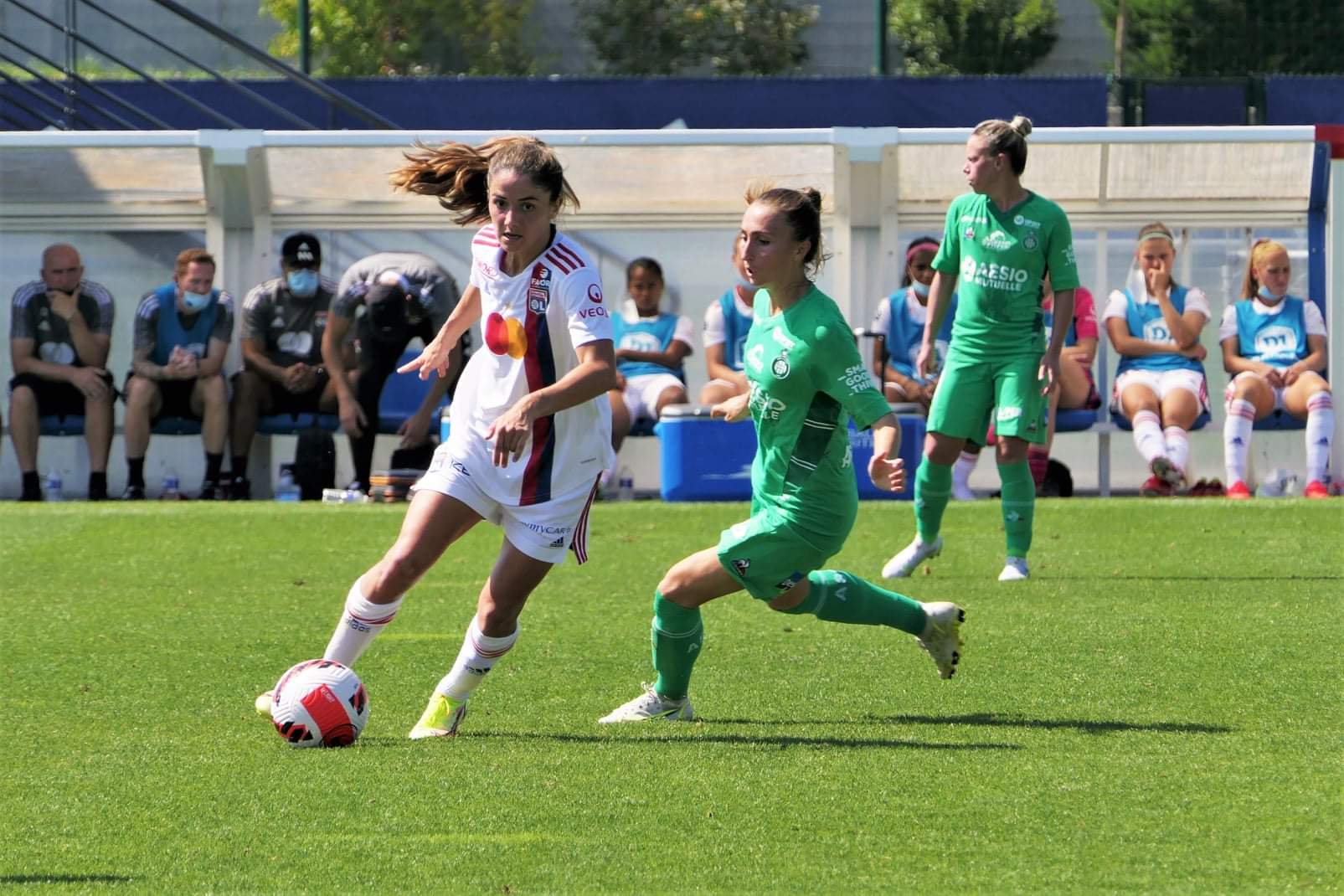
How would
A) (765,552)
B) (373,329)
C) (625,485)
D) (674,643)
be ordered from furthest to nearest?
(625,485) → (373,329) → (674,643) → (765,552)

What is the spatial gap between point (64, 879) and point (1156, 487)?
9.52 metres

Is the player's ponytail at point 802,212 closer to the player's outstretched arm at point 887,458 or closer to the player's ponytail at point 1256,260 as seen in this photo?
the player's outstretched arm at point 887,458

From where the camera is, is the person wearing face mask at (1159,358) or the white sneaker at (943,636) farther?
the person wearing face mask at (1159,358)

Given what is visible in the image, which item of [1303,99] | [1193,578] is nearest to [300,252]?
[1193,578]

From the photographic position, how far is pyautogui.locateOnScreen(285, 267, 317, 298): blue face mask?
12.8 meters

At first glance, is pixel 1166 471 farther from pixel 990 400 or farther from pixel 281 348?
pixel 281 348

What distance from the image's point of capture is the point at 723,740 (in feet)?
16.3

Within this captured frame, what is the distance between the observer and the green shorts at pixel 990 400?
775 cm

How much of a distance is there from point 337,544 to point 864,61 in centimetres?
1714

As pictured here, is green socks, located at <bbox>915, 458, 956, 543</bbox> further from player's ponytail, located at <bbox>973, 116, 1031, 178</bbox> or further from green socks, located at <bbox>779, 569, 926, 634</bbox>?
green socks, located at <bbox>779, 569, 926, 634</bbox>

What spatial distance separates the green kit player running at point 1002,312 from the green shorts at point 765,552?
2731 mm

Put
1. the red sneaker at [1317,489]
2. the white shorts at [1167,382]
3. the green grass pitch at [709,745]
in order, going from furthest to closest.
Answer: the white shorts at [1167,382], the red sneaker at [1317,489], the green grass pitch at [709,745]

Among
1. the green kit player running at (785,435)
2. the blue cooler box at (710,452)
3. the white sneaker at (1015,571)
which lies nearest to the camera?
the green kit player running at (785,435)

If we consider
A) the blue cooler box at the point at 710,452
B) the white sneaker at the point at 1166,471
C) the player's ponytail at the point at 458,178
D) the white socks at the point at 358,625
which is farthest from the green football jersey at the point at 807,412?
the white sneaker at the point at 1166,471
